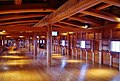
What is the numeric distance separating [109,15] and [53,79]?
15.1 feet

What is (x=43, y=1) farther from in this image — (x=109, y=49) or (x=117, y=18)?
(x=109, y=49)

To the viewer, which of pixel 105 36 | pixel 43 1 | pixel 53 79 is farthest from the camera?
pixel 105 36

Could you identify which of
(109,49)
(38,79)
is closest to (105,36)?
(109,49)

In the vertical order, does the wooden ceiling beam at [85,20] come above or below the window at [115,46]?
above

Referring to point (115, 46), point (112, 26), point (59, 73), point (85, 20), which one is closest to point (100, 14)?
point (112, 26)

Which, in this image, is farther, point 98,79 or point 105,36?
point 105,36

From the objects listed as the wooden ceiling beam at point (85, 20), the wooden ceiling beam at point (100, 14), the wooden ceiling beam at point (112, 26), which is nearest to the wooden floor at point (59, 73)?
the wooden ceiling beam at point (112, 26)

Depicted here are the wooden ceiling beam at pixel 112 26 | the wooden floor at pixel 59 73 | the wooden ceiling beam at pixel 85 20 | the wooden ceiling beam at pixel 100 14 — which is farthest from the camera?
the wooden ceiling beam at pixel 85 20

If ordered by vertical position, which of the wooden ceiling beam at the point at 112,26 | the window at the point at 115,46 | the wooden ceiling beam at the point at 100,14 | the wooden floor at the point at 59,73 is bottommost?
the wooden floor at the point at 59,73

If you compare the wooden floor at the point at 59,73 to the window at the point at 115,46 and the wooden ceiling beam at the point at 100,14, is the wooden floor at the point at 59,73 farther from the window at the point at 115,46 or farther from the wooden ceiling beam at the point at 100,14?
the wooden ceiling beam at the point at 100,14

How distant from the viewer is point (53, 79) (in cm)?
857

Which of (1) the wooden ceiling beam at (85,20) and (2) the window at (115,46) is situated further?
(1) the wooden ceiling beam at (85,20)

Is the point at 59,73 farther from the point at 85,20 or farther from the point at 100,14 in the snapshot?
the point at 85,20

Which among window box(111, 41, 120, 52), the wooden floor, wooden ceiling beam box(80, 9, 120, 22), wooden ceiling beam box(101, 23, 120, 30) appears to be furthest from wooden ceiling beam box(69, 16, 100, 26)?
the wooden floor
